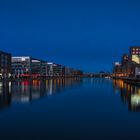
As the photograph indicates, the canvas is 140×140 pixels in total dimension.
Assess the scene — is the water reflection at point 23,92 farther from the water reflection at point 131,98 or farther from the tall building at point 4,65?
the tall building at point 4,65

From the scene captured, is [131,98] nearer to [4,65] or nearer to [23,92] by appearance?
[23,92]

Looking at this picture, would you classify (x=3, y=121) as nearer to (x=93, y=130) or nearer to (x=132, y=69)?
(x=93, y=130)

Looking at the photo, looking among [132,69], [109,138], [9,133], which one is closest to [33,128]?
[9,133]

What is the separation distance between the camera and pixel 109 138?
42.4 feet

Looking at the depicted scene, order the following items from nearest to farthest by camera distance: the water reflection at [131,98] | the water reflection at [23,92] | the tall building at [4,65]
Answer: the water reflection at [131,98] < the water reflection at [23,92] < the tall building at [4,65]

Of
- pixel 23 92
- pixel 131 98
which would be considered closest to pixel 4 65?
pixel 23 92

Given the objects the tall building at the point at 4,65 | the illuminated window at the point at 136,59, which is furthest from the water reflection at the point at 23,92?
the illuminated window at the point at 136,59

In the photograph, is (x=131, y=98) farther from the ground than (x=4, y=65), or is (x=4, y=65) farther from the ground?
(x=4, y=65)

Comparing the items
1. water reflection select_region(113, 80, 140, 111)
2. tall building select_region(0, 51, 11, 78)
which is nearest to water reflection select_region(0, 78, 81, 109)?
water reflection select_region(113, 80, 140, 111)

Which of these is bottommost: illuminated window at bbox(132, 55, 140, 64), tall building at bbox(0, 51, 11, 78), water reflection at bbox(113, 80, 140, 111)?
water reflection at bbox(113, 80, 140, 111)

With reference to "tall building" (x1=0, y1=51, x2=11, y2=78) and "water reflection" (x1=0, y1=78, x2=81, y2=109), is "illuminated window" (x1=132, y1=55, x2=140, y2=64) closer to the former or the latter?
"tall building" (x1=0, y1=51, x2=11, y2=78)

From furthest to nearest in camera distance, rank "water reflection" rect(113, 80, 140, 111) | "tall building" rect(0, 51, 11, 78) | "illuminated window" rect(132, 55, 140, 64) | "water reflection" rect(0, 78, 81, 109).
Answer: "illuminated window" rect(132, 55, 140, 64)
"tall building" rect(0, 51, 11, 78)
"water reflection" rect(0, 78, 81, 109)
"water reflection" rect(113, 80, 140, 111)

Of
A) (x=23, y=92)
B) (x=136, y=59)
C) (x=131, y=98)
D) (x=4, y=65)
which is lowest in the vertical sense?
(x=131, y=98)

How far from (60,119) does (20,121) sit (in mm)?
2455
